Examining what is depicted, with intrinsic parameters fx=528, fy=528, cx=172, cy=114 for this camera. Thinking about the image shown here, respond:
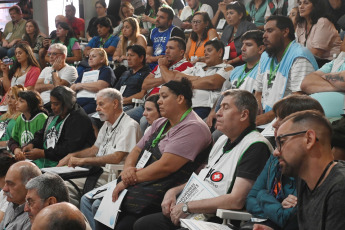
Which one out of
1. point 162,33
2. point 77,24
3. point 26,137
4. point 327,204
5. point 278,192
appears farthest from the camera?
point 77,24

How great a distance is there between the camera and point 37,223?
220 cm

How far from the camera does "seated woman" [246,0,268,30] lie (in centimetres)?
694

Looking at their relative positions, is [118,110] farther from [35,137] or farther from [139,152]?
[35,137]

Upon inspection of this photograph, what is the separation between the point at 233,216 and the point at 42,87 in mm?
4755

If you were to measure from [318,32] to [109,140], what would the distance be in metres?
2.18

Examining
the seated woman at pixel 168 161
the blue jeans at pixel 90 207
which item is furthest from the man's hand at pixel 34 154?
the seated woman at pixel 168 161

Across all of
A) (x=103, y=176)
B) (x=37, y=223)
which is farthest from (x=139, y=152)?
(x=37, y=223)

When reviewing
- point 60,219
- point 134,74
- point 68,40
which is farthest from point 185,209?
point 68,40

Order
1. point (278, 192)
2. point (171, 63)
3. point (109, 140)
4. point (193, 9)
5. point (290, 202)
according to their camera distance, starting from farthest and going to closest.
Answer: point (193, 9) < point (171, 63) < point (109, 140) < point (278, 192) < point (290, 202)

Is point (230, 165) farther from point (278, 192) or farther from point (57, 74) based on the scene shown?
point (57, 74)

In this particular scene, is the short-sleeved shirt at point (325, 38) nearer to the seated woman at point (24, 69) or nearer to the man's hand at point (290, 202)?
the man's hand at point (290, 202)

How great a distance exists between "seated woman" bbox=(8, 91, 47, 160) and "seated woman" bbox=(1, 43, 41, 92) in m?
1.61

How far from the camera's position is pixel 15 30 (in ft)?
32.9

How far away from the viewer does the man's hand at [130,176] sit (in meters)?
3.82
